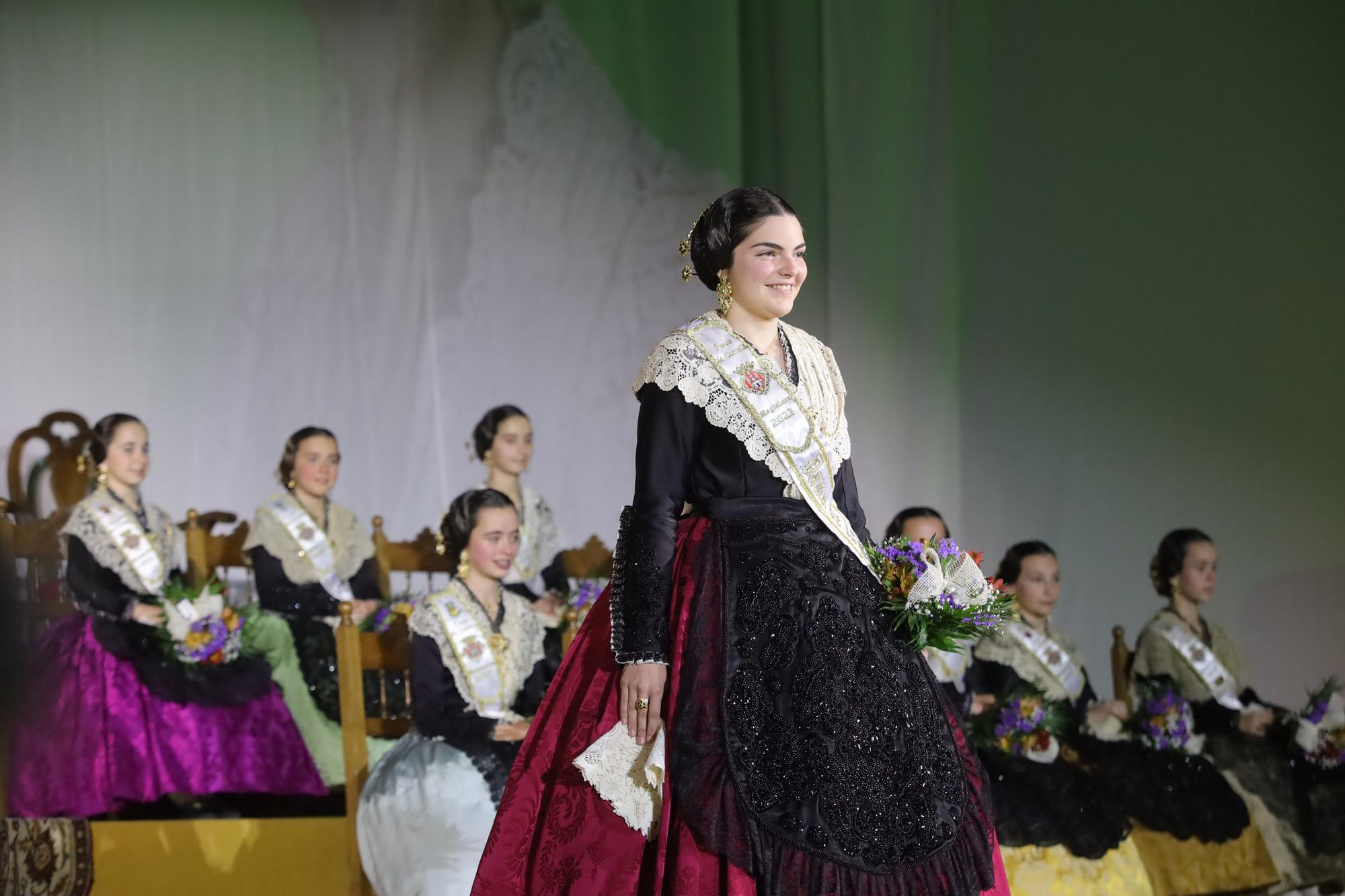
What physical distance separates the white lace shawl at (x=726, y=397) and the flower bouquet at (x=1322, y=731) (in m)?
2.35

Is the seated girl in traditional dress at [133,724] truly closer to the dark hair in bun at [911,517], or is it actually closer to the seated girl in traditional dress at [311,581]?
the seated girl in traditional dress at [311,581]

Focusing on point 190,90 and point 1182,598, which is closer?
point 1182,598

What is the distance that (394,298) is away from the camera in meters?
6.95

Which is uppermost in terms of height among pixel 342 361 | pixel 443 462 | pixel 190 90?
pixel 190 90

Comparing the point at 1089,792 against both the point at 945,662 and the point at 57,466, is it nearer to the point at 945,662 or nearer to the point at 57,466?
the point at 945,662

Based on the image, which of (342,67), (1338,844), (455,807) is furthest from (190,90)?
(1338,844)

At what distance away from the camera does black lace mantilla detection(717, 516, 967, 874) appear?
2312mm

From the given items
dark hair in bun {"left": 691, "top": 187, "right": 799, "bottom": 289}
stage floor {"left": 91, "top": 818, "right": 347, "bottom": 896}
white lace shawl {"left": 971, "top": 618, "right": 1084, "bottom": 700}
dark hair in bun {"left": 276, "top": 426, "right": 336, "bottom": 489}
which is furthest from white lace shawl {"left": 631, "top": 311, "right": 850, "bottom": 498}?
dark hair in bun {"left": 276, "top": 426, "right": 336, "bottom": 489}

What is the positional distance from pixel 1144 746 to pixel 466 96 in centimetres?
444

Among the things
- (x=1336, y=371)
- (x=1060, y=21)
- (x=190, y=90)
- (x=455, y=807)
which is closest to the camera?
(x=455, y=807)

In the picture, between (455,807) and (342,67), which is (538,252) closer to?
(342,67)

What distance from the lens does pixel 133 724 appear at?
4.75 metres

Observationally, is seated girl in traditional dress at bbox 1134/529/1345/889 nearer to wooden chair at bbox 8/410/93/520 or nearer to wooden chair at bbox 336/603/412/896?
wooden chair at bbox 336/603/412/896

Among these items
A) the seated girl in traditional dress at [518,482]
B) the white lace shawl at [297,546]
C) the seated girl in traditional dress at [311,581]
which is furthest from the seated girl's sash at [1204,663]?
the white lace shawl at [297,546]
